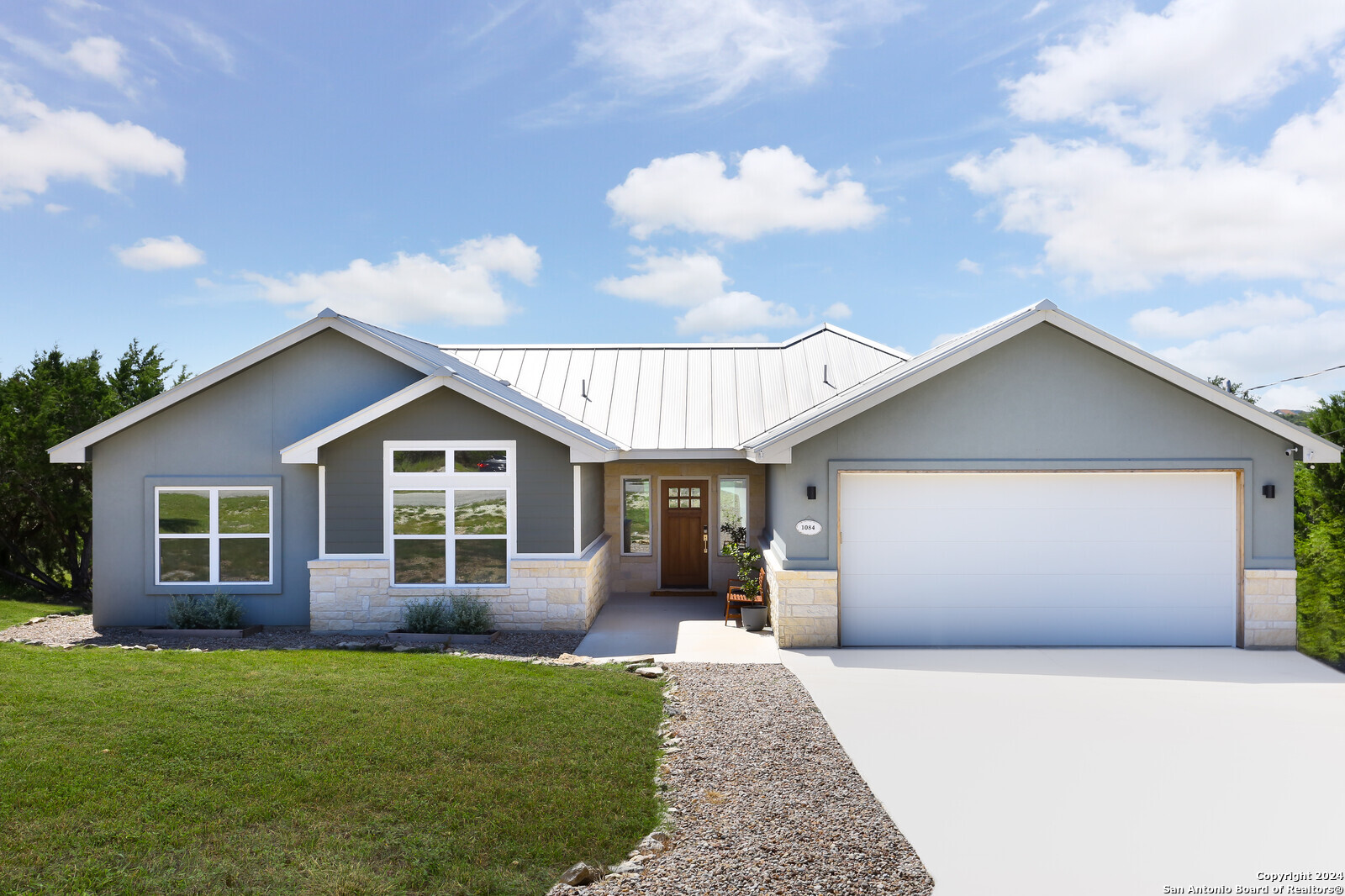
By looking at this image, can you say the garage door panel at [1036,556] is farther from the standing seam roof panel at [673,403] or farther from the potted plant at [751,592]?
the standing seam roof panel at [673,403]

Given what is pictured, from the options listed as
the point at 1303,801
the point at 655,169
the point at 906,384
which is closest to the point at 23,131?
the point at 655,169

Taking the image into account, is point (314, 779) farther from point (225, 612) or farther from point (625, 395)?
point (625, 395)

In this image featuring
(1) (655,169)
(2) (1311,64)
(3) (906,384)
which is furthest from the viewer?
(1) (655,169)

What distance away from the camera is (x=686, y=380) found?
14570 millimetres

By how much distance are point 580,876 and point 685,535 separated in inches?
382

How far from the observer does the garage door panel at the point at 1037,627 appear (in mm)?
9164

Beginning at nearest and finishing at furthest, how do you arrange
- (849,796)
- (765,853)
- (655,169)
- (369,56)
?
1. (765,853)
2. (849,796)
3. (369,56)
4. (655,169)

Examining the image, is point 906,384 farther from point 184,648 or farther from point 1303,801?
point 184,648

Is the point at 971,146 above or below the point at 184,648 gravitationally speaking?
above

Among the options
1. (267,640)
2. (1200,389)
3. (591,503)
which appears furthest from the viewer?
(591,503)

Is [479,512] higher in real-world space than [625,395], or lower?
lower

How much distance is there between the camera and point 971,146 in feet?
41.4

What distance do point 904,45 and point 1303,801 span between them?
34.6 ft

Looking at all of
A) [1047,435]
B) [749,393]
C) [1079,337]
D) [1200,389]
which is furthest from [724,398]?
[1200,389]
